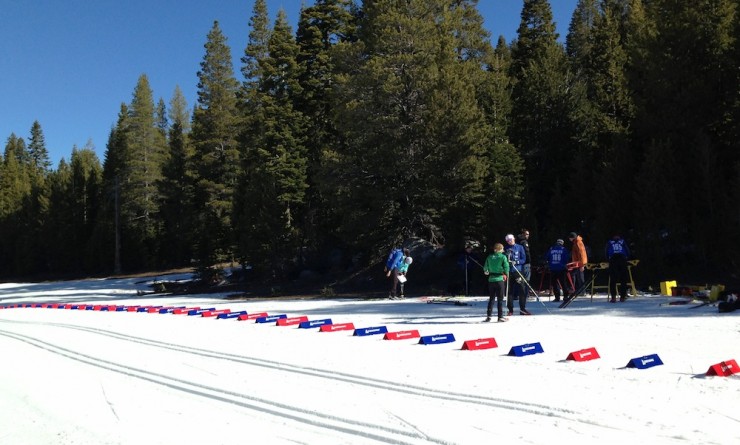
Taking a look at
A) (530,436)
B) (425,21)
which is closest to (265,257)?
(425,21)

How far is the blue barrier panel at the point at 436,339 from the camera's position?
992cm

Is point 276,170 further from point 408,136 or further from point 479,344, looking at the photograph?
point 479,344

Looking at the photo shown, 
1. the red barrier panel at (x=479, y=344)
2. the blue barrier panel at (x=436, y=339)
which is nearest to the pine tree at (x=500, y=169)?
the blue barrier panel at (x=436, y=339)

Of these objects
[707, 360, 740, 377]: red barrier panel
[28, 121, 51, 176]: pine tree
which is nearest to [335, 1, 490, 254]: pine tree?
[707, 360, 740, 377]: red barrier panel

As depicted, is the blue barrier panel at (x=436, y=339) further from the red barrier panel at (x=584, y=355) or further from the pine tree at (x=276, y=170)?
the pine tree at (x=276, y=170)

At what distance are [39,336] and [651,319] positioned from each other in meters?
13.6

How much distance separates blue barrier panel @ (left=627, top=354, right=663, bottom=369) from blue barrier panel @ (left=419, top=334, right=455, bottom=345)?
3.22 metres

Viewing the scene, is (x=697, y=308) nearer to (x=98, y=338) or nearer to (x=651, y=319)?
(x=651, y=319)

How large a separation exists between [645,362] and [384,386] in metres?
3.40

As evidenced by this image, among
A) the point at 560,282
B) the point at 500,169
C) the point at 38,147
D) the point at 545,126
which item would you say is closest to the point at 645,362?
the point at 560,282

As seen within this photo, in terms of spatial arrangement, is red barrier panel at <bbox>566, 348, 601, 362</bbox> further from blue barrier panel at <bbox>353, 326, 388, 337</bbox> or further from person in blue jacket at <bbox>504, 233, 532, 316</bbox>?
person in blue jacket at <bbox>504, 233, 532, 316</bbox>

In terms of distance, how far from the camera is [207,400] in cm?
670

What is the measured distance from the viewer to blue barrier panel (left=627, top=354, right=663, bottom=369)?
7340 millimetres

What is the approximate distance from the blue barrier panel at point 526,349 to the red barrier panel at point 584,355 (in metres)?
0.69
